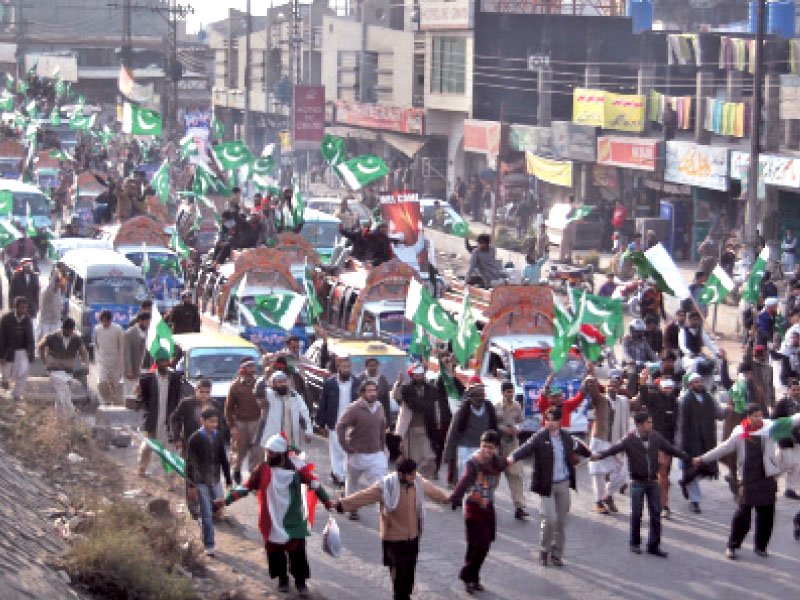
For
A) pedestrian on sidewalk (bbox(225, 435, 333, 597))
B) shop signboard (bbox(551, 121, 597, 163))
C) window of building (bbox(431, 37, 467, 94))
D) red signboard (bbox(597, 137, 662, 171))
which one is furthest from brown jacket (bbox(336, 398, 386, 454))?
window of building (bbox(431, 37, 467, 94))

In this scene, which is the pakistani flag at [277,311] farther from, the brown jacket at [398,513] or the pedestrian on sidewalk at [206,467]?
the brown jacket at [398,513]

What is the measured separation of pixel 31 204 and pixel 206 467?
24264 millimetres

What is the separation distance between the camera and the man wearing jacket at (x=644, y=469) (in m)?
14.2

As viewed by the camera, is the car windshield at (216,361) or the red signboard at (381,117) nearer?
the car windshield at (216,361)

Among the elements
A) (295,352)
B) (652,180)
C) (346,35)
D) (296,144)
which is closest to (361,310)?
(295,352)

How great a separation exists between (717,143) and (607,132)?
11.3ft

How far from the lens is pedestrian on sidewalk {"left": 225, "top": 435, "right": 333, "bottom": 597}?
41.7 ft

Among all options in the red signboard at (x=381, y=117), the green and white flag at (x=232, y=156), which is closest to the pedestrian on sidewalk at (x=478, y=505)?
the green and white flag at (x=232, y=156)

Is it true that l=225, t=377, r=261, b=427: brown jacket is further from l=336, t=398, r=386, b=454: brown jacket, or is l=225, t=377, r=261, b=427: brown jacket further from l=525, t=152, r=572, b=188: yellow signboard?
l=525, t=152, r=572, b=188: yellow signboard

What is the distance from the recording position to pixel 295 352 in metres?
19.5

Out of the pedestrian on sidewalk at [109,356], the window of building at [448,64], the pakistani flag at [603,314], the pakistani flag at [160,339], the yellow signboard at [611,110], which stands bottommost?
the pedestrian on sidewalk at [109,356]

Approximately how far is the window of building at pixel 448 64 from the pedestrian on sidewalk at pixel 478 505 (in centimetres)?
4100

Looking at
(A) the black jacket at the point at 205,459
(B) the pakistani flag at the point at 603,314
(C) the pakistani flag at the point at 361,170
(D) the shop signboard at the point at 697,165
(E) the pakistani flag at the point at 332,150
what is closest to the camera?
(A) the black jacket at the point at 205,459

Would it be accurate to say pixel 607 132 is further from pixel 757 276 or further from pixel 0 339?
pixel 0 339
